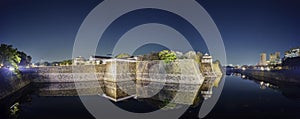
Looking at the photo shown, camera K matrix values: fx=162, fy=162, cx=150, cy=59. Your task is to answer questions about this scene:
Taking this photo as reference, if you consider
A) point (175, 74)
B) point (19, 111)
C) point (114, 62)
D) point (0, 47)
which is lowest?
point (19, 111)

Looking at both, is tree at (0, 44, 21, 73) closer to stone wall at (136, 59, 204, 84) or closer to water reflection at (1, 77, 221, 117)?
water reflection at (1, 77, 221, 117)

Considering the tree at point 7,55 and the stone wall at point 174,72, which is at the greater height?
the tree at point 7,55

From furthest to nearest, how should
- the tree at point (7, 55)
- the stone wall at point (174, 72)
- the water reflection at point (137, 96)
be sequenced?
the tree at point (7, 55) → the stone wall at point (174, 72) → the water reflection at point (137, 96)

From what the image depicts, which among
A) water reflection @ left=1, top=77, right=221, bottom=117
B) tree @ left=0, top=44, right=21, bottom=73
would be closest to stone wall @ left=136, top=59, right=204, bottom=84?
water reflection @ left=1, top=77, right=221, bottom=117

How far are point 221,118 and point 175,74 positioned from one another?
57.4 feet

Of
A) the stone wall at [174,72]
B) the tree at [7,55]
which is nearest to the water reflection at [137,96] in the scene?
the stone wall at [174,72]

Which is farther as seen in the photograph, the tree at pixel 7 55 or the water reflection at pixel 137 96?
the tree at pixel 7 55

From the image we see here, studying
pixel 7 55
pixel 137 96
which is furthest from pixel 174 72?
pixel 7 55

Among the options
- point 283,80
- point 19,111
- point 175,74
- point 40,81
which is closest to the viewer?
point 19,111

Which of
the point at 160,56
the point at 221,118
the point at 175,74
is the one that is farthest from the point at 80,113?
the point at 160,56

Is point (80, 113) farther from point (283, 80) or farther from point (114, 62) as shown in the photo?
point (283, 80)

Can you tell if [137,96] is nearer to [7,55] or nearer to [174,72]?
[174,72]

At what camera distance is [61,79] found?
93.7 ft

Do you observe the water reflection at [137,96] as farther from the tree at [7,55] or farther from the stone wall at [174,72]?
the tree at [7,55]
